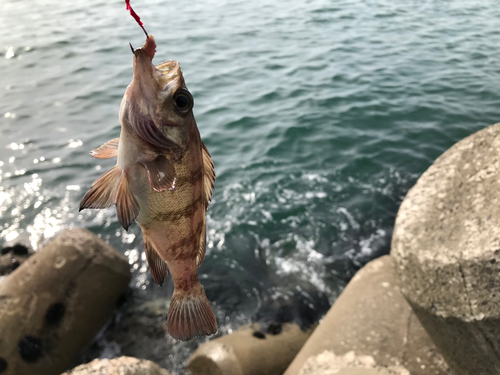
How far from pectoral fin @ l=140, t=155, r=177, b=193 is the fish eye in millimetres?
219

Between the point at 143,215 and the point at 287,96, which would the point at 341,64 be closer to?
the point at 287,96

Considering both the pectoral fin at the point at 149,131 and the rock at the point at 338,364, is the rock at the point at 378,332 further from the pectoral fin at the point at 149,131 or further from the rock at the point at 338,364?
the pectoral fin at the point at 149,131

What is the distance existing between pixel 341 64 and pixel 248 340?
8.44m

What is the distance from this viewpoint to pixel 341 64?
10617mm

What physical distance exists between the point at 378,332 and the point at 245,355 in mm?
1261

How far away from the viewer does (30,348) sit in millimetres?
3848

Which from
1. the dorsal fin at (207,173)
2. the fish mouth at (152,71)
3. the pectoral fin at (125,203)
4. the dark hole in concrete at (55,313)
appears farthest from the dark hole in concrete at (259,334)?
the fish mouth at (152,71)

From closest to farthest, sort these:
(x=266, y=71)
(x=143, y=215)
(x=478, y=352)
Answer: (x=143, y=215)
(x=478, y=352)
(x=266, y=71)

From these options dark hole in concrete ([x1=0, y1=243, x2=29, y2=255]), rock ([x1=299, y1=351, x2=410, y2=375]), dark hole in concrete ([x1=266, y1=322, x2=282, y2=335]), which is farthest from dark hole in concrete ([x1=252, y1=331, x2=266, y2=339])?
dark hole in concrete ([x1=0, y1=243, x2=29, y2=255])

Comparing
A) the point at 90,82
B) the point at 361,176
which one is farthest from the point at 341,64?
the point at 90,82

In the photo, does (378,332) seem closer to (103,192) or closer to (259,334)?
(259,334)

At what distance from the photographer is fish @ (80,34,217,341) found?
170cm

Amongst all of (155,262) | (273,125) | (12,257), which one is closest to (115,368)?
(155,262)

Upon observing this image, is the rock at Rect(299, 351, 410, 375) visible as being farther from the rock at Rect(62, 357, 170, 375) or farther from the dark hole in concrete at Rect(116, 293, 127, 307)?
the dark hole in concrete at Rect(116, 293, 127, 307)
